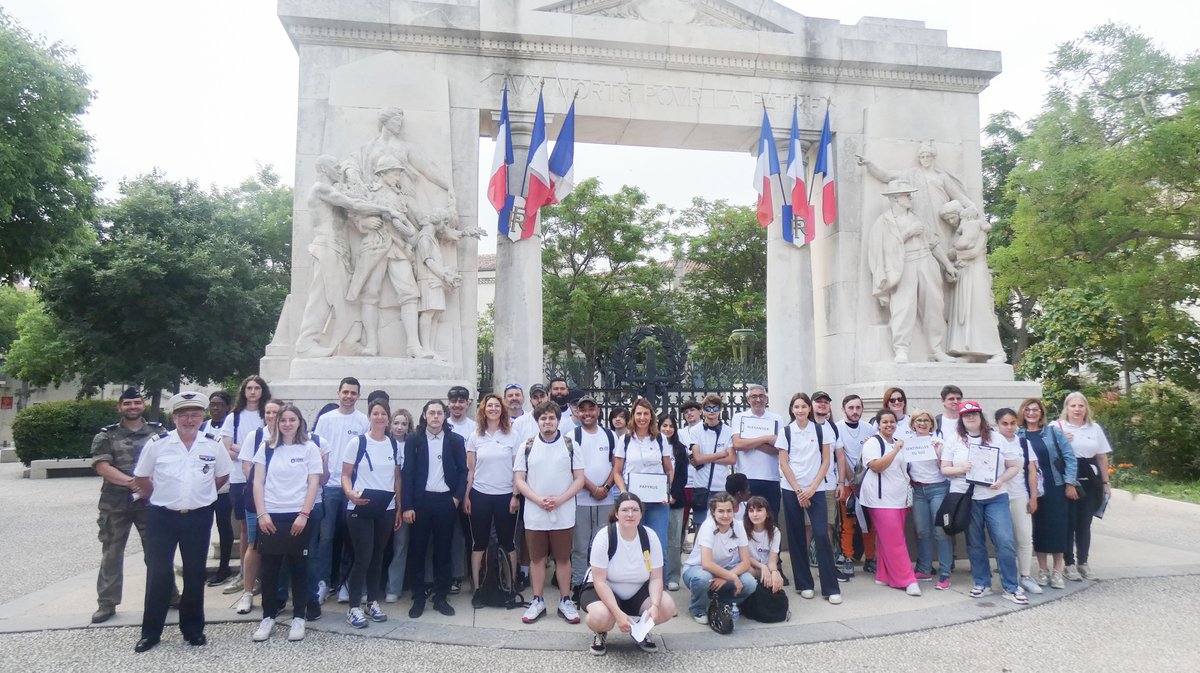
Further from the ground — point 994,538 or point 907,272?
point 907,272

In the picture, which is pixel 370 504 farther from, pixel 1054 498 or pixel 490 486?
pixel 1054 498

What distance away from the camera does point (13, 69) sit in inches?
533

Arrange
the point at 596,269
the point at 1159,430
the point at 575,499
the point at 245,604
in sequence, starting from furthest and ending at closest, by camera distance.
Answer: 1. the point at 596,269
2. the point at 1159,430
3. the point at 575,499
4. the point at 245,604

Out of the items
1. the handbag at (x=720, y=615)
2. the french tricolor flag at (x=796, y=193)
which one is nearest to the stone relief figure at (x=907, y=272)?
the french tricolor flag at (x=796, y=193)

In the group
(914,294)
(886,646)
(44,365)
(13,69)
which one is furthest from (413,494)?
(44,365)

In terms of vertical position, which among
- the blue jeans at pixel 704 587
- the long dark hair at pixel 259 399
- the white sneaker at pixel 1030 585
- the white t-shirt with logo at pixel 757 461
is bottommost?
the white sneaker at pixel 1030 585

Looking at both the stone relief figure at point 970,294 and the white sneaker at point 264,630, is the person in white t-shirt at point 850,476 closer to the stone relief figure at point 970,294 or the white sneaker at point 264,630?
the stone relief figure at point 970,294

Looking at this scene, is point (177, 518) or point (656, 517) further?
point (656, 517)

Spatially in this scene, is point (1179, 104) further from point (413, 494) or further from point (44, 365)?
point (44, 365)

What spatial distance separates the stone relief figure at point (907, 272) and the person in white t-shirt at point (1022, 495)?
312 centimetres

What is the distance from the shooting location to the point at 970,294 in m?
10.3

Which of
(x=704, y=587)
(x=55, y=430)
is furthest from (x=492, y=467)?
(x=55, y=430)

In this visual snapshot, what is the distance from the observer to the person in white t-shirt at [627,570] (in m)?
5.29

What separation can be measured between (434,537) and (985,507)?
4.94 m
